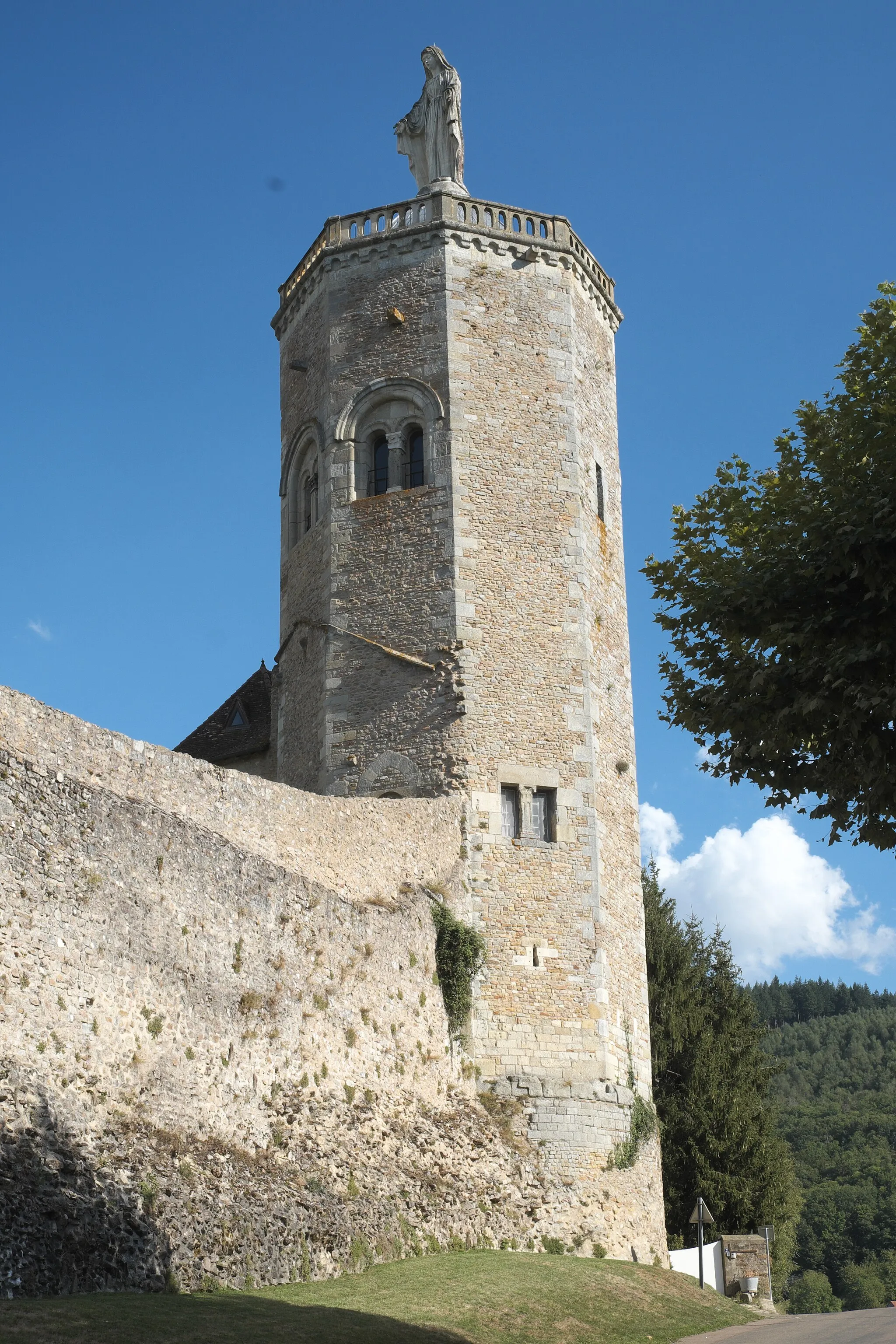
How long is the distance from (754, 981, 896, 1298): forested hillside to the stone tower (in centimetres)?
4029

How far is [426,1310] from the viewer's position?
1440 cm

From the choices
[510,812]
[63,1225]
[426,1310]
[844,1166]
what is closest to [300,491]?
[510,812]

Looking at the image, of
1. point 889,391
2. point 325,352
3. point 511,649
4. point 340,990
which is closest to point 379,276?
point 325,352

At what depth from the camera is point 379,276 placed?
1019 inches

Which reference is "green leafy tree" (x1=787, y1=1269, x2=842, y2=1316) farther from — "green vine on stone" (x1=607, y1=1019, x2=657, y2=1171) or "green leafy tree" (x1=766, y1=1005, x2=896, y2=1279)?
"green vine on stone" (x1=607, y1=1019, x2=657, y2=1171)

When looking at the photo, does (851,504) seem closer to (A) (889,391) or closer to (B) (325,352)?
(A) (889,391)

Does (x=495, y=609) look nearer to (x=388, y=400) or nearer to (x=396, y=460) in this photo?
(x=396, y=460)

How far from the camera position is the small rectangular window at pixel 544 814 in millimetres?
22656

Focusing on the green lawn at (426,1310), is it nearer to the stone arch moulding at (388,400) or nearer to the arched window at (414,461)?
the arched window at (414,461)

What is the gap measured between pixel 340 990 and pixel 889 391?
961 centimetres

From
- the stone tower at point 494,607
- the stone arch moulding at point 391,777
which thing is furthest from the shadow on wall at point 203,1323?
the stone arch moulding at point 391,777

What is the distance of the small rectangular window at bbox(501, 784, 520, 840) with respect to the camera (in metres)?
22.5

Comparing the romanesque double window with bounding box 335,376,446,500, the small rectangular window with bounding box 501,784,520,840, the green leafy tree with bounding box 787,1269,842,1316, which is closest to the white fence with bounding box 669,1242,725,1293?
the small rectangular window with bounding box 501,784,520,840

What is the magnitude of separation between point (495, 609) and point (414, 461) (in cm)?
312
